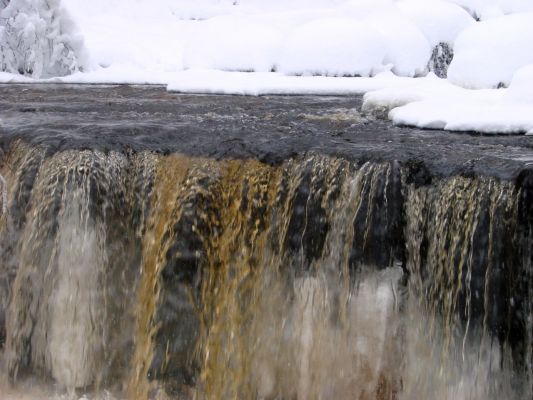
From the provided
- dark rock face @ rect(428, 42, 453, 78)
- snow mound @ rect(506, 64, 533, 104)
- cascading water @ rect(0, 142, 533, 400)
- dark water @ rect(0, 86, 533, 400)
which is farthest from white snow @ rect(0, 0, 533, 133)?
cascading water @ rect(0, 142, 533, 400)

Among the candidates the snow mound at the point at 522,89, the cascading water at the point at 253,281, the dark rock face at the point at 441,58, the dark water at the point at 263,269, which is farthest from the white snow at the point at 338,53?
the cascading water at the point at 253,281

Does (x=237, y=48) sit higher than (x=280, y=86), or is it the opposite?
(x=237, y=48)

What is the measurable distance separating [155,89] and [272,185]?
21.0ft

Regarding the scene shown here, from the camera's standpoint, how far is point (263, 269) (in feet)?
13.4

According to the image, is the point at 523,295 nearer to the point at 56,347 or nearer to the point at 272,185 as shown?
the point at 272,185

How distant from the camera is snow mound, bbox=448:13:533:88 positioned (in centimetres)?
818

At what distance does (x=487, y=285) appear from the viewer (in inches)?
139

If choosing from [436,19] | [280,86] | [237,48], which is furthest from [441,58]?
[280,86]

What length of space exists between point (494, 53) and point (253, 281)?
578 cm

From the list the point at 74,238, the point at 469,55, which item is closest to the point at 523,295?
the point at 74,238

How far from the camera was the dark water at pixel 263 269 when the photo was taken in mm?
3588

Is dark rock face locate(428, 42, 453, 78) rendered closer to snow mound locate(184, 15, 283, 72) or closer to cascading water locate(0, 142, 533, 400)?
snow mound locate(184, 15, 283, 72)

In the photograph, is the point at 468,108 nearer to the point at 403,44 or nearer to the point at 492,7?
the point at 403,44

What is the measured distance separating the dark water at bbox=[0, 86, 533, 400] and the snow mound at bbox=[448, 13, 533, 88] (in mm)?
3966
